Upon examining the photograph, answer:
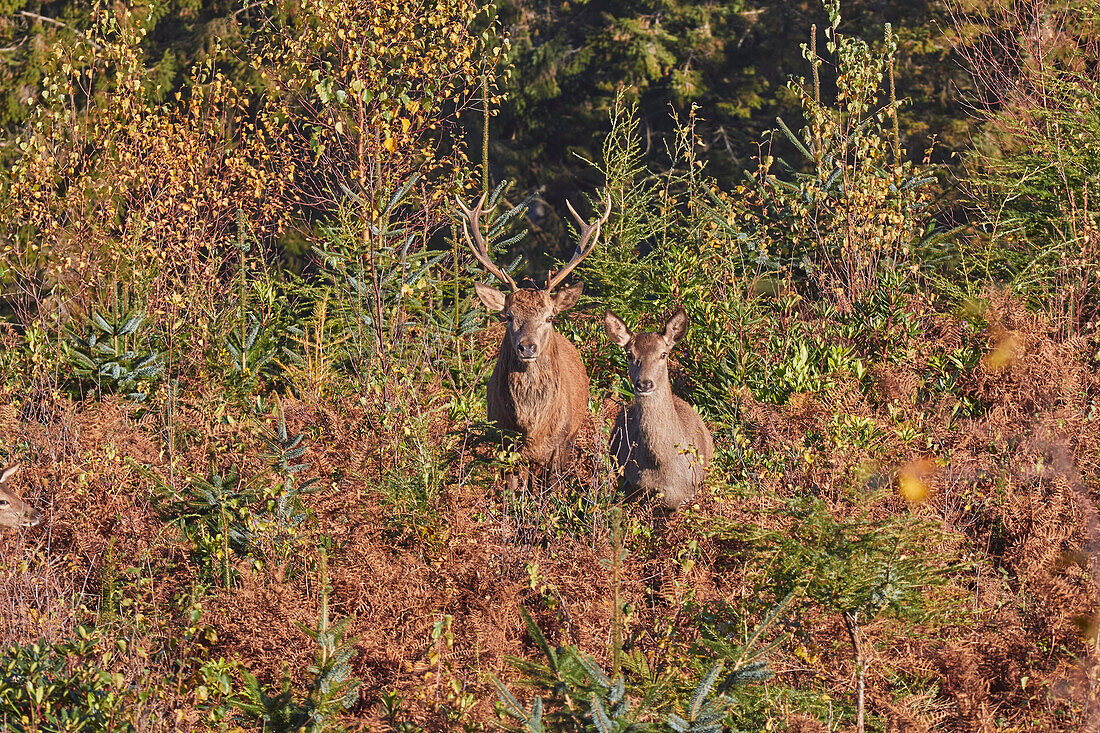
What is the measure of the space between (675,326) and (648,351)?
1.23 feet

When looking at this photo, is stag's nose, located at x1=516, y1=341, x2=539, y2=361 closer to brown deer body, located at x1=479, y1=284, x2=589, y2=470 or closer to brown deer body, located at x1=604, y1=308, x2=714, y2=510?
brown deer body, located at x1=479, y1=284, x2=589, y2=470

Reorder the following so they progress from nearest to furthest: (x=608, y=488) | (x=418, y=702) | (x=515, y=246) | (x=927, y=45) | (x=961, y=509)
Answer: (x=418, y=702) → (x=961, y=509) → (x=608, y=488) → (x=927, y=45) → (x=515, y=246)

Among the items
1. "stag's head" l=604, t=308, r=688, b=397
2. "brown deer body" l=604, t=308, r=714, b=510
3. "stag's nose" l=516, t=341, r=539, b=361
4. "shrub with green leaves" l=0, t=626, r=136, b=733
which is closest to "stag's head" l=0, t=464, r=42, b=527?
"shrub with green leaves" l=0, t=626, r=136, b=733

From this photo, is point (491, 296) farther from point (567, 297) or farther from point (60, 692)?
point (60, 692)

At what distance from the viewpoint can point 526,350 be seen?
26.9 feet

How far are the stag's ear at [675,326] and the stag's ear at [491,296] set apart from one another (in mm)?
1354

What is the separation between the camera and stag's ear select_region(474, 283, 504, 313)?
347 inches

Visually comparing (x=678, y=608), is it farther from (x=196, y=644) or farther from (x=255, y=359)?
(x=255, y=359)

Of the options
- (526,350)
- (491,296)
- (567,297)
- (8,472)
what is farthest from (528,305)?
(8,472)

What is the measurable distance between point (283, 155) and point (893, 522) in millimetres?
7633

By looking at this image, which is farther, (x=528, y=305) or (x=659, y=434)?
(x=528, y=305)

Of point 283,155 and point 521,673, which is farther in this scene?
point 283,155

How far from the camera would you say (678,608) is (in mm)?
5902

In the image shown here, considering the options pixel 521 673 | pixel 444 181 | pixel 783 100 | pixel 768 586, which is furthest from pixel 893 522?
pixel 783 100
